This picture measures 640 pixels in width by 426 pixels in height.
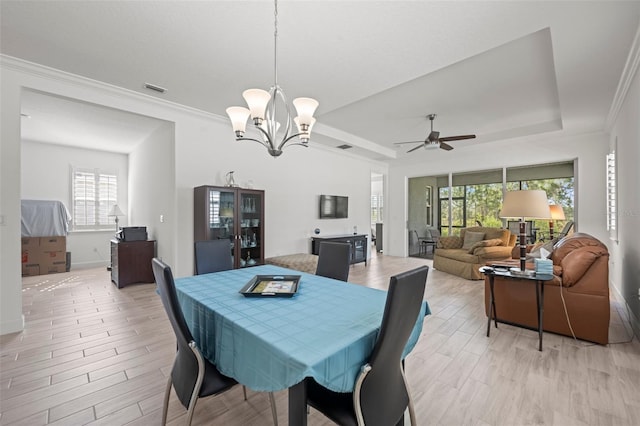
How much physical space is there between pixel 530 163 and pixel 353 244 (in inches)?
158

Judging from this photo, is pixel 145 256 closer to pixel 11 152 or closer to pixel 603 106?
pixel 11 152

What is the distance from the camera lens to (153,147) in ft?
16.0

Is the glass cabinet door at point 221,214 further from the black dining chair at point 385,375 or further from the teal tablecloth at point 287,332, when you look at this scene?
the black dining chair at point 385,375

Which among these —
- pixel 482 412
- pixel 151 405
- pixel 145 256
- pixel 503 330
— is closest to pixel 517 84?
pixel 503 330

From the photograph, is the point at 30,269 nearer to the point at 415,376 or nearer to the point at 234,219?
the point at 234,219

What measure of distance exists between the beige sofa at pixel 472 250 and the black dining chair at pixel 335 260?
139 inches

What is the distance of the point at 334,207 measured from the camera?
6285mm

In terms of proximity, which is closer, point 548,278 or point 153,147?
point 548,278

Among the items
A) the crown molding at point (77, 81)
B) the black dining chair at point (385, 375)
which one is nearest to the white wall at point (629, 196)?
the black dining chair at point (385, 375)

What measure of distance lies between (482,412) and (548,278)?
1.49 meters

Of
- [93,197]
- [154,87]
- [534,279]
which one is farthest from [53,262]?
[534,279]

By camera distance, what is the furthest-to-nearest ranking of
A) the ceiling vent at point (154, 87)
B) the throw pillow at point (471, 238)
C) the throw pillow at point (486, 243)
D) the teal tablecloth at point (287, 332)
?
the throw pillow at point (471, 238) → the throw pillow at point (486, 243) → the ceiling vent at point (154, 87) → the teal tablecloth at point (287, 332)

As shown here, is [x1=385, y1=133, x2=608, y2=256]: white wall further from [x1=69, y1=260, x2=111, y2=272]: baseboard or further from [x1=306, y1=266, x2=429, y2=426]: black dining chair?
[x1=69, y1=260, x2=111, y2=272]: baseboard

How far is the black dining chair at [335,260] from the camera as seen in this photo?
Result: 2500 mm
